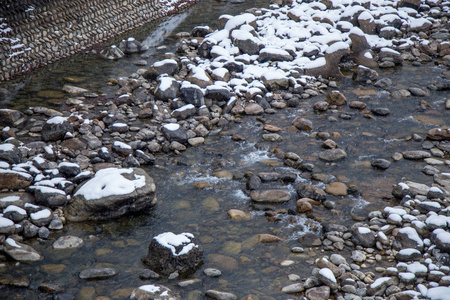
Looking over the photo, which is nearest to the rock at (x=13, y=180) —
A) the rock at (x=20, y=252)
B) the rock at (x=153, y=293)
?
the rock at (x=20, y=252)

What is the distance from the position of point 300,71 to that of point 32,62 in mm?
7521

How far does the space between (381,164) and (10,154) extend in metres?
6.68

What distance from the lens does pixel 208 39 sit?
11.6 m

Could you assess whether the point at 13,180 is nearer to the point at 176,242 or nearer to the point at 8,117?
the point at 8,117

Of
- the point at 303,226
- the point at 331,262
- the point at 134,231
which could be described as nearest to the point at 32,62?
the point at 134,231

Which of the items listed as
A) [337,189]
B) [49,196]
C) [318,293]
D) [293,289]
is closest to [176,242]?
[293,289]

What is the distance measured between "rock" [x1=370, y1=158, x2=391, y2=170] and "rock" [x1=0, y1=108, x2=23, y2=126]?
7.43 m

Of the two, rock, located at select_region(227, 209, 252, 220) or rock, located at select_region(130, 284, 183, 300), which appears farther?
rock, located at select_region(227, 209, 252, 220)

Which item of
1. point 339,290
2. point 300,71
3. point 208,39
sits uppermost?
point 208,39

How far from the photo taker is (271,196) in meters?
6.52

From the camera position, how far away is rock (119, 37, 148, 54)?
40.3 ft

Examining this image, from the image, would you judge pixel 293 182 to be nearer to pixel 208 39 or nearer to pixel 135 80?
pixel 135 80

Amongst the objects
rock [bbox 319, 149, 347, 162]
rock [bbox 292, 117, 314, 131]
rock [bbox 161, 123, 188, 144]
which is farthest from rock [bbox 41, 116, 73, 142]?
rock [bbox 319, 149, 347, 162]

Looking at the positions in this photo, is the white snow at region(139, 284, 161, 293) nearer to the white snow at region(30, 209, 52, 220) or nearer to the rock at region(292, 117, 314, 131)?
the white snow at region(30, 209, 52, 220)
